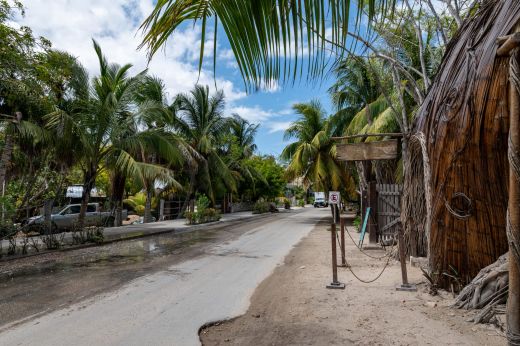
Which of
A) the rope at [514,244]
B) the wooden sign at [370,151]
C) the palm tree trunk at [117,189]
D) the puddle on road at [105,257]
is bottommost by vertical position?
the puddle on road at [105,257]

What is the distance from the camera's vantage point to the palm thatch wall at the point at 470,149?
4895mm

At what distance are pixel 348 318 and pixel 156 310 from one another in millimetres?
2804

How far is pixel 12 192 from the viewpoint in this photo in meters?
10.6

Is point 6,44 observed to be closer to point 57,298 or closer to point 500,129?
point 57,298

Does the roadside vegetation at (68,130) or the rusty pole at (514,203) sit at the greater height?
the roadside vegetation at (68,130)

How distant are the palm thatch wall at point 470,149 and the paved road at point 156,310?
343 centimetres

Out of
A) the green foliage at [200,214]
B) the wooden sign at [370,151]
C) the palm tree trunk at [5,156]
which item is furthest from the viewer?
the green foliage at [200,214]

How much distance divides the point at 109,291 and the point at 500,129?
670cm

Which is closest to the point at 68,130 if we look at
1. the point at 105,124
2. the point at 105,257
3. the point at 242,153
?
the point at 105,124

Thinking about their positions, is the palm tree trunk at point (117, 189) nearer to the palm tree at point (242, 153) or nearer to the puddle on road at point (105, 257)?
the puddle on road at point (105, 257)

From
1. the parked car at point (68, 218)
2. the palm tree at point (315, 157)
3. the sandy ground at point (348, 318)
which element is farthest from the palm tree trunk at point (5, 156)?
the palm tree at point (315, 157)

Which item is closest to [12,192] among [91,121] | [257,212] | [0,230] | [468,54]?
[0,230]

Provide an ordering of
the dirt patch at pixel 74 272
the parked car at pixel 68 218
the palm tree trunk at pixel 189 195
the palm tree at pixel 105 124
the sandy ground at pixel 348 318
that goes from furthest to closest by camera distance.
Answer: the palm tree trunk at pixel 189 195
the parked car at pixel 68 218
the palm tree at pixel 105 124
the dirt patch at pixel 74 272
the sandy ground at pixel 348 318

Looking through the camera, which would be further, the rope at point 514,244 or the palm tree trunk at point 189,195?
the palm tree trunk at point 189,195
